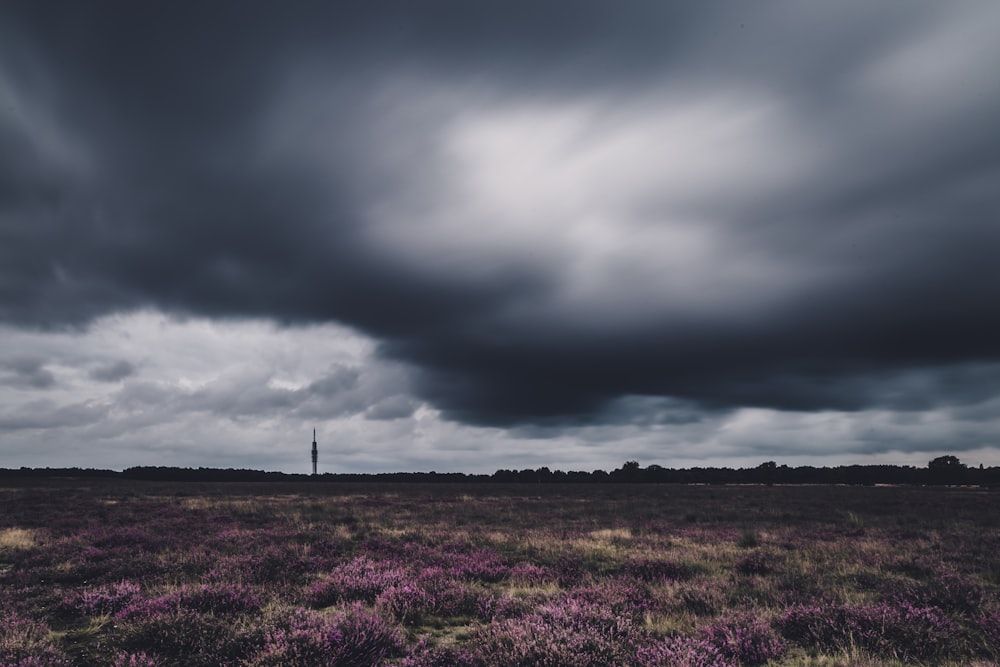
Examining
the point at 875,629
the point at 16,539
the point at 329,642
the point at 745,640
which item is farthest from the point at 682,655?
the point at 16,539

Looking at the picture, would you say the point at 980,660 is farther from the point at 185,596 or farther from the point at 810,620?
the point at 185,596

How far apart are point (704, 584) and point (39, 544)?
1758cm

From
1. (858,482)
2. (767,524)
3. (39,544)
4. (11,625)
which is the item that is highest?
(11,625)

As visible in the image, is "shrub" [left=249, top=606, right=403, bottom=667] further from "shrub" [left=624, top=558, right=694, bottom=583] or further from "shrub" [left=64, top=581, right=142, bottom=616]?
"shrub" [left=624, top=558, right=694, bottom=583]

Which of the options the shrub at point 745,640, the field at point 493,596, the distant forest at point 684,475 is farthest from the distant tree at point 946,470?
the shrub at point 745,640

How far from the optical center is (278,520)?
2083cm

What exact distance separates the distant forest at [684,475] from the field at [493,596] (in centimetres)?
7469

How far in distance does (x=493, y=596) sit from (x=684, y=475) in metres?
95.0

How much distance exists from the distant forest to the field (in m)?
74.7

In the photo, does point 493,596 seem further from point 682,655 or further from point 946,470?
point 946,470

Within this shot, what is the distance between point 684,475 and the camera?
9419cm

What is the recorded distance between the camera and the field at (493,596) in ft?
18.8

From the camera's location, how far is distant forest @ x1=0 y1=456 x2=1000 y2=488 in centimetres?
8200

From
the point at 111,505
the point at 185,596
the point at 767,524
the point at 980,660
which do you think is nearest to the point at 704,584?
the point at 980,660
